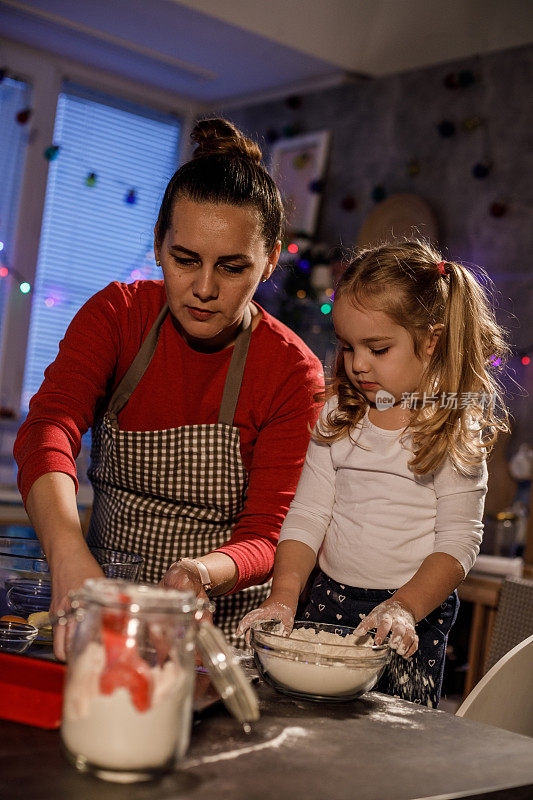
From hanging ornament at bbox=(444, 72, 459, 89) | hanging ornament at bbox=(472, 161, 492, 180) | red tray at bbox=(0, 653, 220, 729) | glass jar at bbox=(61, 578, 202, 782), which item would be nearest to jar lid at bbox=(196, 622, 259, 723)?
glass jar at bbox=(61, 578, 202, 782)

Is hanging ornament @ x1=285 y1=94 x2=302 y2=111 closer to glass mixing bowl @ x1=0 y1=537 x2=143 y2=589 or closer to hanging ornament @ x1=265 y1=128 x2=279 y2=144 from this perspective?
hanging ornament @ x1=265 y1=128 x2=279 y2=144

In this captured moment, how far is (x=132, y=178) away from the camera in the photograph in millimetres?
4812

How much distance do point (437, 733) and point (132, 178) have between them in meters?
4.32

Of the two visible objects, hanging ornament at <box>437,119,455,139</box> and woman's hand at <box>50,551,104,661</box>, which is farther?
hanging ornament at <box>437,119,455,139</box>

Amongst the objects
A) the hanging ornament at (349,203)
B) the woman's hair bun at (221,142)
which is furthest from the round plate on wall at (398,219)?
the woman's hair bun at (221,142)

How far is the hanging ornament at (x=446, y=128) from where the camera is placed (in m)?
3.99

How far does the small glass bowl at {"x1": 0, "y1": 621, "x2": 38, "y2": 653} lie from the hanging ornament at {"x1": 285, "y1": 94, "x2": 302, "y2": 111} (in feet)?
13.7

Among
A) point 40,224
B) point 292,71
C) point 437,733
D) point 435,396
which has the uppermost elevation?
point 292,71

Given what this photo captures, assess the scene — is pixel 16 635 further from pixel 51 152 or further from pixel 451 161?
pixel 51 152

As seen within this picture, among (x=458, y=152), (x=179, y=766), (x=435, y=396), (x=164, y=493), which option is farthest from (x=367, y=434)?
(x=458, y=152)

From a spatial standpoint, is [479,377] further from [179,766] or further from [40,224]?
[40,224]

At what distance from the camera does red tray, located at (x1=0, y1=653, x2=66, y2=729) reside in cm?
77

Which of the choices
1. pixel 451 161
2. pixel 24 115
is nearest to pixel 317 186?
pixel 451 161

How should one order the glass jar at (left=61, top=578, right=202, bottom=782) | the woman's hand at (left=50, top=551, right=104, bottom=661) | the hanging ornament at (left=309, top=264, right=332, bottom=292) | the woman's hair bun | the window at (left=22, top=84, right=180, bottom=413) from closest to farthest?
the glass jar at (left=61, top=578, right=202, bottom=782) < the woman's hand at (left=50, top=551, right=104, bottom=661) < the woman's hair bun < the hanging ornament at (left=309, top=264, right=332, bottom=292) < the window at (left=22, top=84, right=180, bottom=413)
